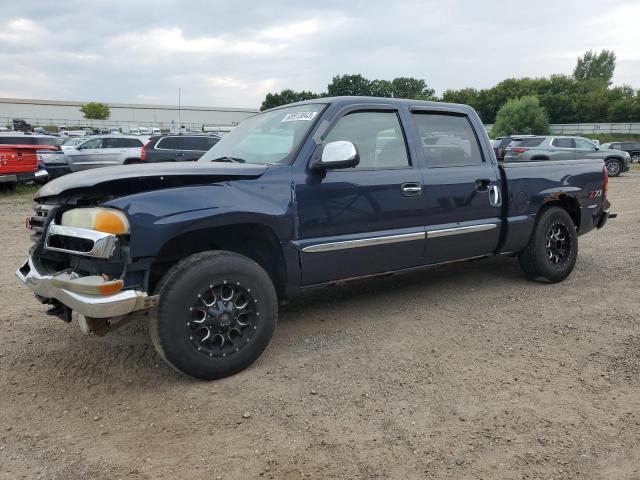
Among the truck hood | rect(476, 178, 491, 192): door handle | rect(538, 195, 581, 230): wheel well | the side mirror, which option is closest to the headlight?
the truck hood

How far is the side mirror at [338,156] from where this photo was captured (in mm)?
3619

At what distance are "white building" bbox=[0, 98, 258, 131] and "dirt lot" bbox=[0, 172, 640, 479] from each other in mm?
83492

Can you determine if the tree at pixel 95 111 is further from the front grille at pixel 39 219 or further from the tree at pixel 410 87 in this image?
the front grille at pixel 39 219

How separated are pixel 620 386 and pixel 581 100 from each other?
81261mm

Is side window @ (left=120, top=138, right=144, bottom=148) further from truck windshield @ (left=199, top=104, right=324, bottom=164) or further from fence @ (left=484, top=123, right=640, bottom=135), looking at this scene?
fence @ (left=484, top=123, right=640, bottom=135)

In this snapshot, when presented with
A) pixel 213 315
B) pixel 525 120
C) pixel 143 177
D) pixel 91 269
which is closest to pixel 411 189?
pixel 213 315

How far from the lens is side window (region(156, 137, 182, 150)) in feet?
51.8

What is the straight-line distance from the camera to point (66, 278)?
3.06 meters

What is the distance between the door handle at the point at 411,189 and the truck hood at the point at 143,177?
48.9 inches

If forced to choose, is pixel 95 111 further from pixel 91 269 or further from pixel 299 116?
pixel 91 269

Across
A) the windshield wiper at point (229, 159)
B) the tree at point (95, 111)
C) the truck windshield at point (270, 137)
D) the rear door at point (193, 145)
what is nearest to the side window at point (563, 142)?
the rear door at point (193, 145)

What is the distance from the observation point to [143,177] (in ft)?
10.4

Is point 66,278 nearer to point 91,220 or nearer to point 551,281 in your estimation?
point 91,220

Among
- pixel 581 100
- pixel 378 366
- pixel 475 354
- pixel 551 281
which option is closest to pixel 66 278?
pixel 378 366
